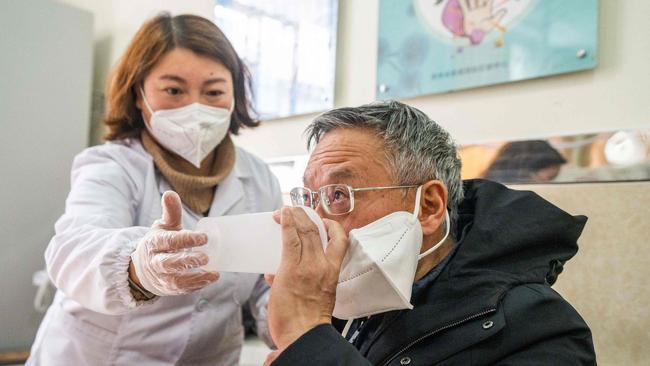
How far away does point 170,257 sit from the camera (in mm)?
849

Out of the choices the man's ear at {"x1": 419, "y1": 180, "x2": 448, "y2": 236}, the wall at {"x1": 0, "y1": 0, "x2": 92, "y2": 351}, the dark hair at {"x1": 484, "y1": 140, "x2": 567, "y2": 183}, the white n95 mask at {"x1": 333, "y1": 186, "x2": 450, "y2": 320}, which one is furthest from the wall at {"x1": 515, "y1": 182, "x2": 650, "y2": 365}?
the wall at {"x1": 0, "y1": 0, "x2": 92, "y2": 351}

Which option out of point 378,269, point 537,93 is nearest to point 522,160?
Result: point 537,93

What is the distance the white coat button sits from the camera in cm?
136

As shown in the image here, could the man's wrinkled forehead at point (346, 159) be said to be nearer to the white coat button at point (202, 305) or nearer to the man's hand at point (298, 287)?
the man's hand at point (298, 287)

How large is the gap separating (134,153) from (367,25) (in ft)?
3.15

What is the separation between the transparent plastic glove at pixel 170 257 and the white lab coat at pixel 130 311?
19cm

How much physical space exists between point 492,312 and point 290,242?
370 mm

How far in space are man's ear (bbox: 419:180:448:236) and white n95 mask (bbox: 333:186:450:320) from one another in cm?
9

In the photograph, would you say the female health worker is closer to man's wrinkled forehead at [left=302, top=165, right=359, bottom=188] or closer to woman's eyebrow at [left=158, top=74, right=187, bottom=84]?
woman's eyebrow at [left=158, top=74, right=187, bottom=84]

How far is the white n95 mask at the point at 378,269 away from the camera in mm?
849

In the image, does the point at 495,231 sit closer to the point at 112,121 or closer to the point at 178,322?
the point at 178,322

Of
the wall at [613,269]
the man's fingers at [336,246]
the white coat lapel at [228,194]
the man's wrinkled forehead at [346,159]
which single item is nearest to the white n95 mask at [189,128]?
the white coat lapel at [228,194]

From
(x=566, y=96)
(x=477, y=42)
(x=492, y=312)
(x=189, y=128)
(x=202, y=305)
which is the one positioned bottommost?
(x=202, y=305)

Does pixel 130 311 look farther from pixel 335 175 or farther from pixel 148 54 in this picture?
pixel 148 54
